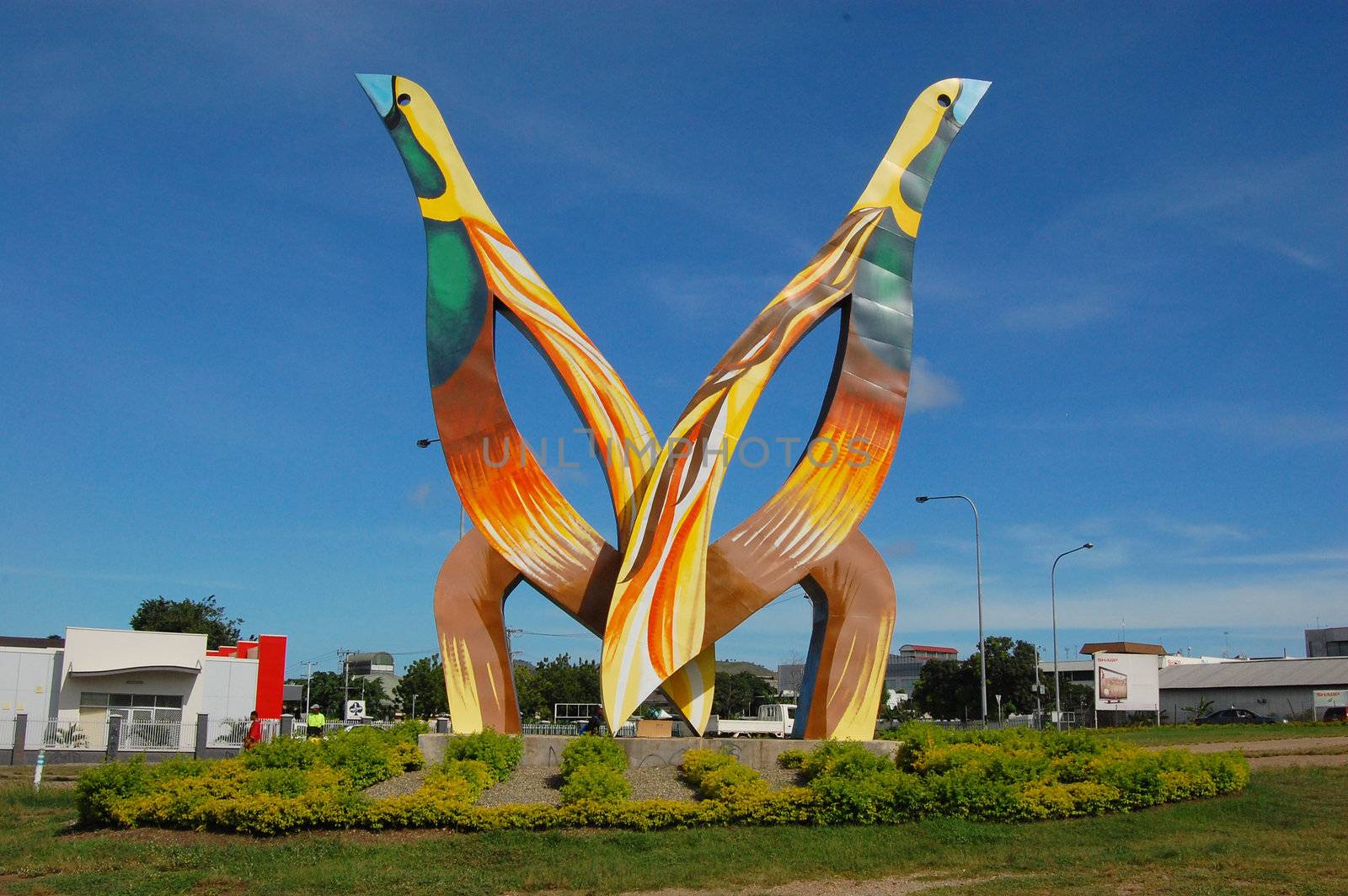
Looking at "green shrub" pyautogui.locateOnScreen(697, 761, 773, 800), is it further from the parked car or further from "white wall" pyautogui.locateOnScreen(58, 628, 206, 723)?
the parked car

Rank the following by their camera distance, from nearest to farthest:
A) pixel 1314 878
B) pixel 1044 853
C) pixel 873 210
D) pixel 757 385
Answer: pixel 1314 878
pixel 1044 853
pixel 757 385
pixel 873 210

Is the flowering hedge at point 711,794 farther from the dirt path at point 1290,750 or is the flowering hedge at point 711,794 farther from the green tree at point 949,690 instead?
the green tree at point 949,690

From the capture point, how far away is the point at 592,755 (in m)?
16.4

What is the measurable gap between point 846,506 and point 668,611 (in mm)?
3779

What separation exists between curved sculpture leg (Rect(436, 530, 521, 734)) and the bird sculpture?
0.03 m

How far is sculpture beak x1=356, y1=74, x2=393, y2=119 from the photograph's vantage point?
21575mm

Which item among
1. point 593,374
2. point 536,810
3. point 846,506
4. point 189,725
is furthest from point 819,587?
point 189,725

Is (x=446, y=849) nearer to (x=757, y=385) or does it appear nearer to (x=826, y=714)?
(x=826, y=714)

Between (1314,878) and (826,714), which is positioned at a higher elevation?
(826,714)

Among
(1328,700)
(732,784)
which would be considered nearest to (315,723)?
(732,784)

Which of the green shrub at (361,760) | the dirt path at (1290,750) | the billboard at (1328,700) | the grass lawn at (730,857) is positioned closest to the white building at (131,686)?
the green shrub at (361,760)

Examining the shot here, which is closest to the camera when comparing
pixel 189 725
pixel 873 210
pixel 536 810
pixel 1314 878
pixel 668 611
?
pixel 1314 878

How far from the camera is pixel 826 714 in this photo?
1922 centimetres

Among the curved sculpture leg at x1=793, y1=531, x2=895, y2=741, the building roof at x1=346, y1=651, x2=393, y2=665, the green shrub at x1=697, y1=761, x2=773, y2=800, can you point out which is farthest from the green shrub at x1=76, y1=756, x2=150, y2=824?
the building roof at x1=346, y1=651, x2=393, y2=665
